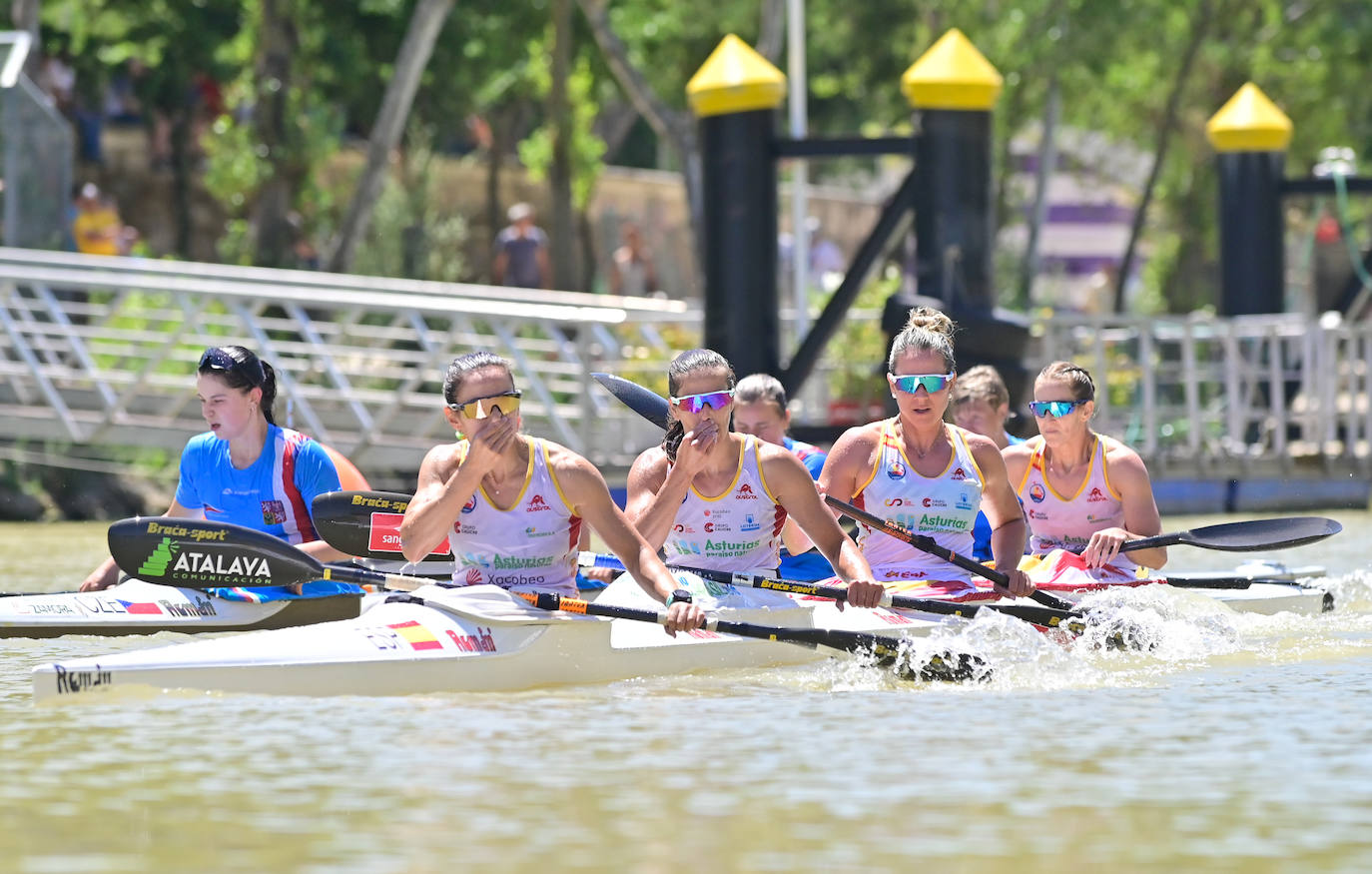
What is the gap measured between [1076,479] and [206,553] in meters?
3.76

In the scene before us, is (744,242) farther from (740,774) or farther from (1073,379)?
(740,774)

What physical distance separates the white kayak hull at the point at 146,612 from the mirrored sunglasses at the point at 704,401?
2.19m

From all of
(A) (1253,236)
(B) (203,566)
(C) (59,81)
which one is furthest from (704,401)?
(C) (59,81)

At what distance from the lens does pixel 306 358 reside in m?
18.6

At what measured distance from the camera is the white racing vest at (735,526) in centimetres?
826

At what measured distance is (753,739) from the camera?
6691 millimetres

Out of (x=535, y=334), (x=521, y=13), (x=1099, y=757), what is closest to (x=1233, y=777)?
(x=1099, y=757)

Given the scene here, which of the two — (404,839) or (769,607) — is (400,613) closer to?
(769,607)

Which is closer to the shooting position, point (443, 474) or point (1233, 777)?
point (1233, 777)

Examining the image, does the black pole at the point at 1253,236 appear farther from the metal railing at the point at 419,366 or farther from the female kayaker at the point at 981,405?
the female kayaker at the point at 981,405

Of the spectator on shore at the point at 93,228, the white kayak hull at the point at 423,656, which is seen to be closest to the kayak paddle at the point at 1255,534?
the white kayak hull at the point at 423,656

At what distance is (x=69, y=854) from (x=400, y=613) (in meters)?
2.47

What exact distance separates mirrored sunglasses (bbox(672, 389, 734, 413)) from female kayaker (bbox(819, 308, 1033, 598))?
3.14 feet

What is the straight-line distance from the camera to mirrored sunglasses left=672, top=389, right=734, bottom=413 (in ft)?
25.8
